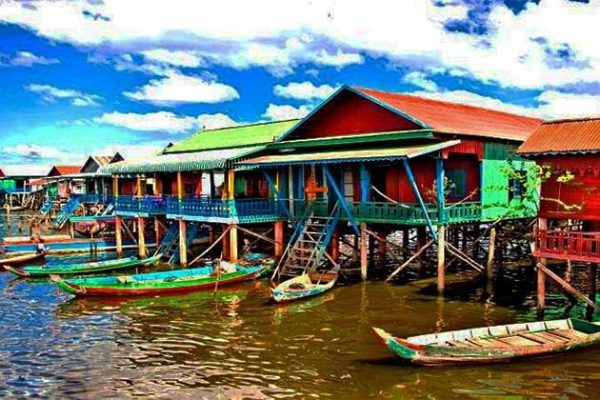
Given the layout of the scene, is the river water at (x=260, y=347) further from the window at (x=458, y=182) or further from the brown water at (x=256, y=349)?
the window at (x=458, y=182)

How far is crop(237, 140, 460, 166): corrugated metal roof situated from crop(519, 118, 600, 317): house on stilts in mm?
3622

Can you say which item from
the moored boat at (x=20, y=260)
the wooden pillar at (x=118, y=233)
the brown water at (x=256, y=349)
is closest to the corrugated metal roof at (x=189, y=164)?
the wooden pillar at (x=118, y=233)

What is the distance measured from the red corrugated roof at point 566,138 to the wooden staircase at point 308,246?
8.82m

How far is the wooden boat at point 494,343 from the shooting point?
1433 cm

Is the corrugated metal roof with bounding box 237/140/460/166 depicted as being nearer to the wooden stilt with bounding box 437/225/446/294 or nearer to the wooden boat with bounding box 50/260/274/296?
the wooden stilt with bounding box 437/225/446/294

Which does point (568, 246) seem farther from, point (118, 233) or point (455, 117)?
point (118, 233)

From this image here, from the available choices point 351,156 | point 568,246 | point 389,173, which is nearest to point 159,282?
point 351,156

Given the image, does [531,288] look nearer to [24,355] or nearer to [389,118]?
[389,118]

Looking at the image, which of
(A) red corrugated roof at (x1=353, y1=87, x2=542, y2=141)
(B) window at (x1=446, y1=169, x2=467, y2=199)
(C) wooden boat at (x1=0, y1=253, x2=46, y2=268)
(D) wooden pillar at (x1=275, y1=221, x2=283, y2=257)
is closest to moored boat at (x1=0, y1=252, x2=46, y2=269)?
(C) wooden boat at (x1=0, y1=253, x2=46, y2=268)

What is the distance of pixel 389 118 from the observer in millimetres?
24750

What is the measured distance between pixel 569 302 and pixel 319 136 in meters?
13.0

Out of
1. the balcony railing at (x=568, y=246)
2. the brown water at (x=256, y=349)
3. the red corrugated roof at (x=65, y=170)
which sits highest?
the red corrugated roof at (x=65, y=170)

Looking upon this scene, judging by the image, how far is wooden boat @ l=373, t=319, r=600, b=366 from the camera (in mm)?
14328

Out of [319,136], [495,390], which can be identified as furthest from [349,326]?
[319,136]
